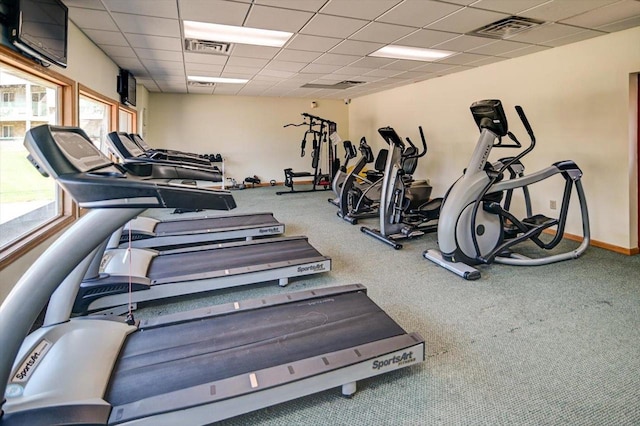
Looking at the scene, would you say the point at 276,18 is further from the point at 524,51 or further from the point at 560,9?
the point at 524,51

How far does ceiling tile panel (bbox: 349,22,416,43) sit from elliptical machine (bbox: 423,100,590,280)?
114cm

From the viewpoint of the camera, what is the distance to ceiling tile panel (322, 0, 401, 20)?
9.99 ft

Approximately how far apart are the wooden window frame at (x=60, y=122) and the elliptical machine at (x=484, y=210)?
11.5 ft

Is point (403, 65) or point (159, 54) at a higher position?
point (403, 65)

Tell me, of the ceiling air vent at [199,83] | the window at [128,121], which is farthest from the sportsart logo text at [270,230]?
the ceiling air vent at [199,83]

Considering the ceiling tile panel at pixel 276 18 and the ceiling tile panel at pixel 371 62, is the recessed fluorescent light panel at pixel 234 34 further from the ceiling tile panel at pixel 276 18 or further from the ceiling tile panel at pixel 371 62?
the ceiling tile panel at pixel 371 62

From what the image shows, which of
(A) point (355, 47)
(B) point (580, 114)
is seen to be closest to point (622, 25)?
(B) point (580, 114)

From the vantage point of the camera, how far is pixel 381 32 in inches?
152

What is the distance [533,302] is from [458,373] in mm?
1255

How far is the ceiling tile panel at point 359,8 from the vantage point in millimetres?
3045

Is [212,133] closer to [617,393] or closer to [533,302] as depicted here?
[533,302]

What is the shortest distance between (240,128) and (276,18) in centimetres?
627

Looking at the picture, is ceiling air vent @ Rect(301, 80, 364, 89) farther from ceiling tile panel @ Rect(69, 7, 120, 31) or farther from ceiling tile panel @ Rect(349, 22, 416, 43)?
ceiling tile panel @ Rect(69, 7, 120, 31)

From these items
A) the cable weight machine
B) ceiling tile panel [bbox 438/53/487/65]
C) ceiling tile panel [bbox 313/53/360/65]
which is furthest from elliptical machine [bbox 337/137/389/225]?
the cable weight machine
